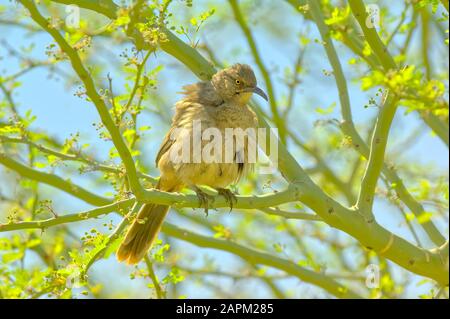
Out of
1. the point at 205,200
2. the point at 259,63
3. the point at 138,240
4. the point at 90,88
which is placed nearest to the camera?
the point at 90,88

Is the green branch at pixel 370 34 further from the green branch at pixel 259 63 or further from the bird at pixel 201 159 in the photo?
the green branch at pixel 259 63

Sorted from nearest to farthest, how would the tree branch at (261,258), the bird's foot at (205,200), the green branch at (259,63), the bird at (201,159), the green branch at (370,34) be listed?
the green branch at (370,34)
the bird's foot at (205,200)
the bird at (201,159)
the tree branch at (261,258)
the green branch at (259,63)

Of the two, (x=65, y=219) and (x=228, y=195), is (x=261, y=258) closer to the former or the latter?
(x=228, y=195)

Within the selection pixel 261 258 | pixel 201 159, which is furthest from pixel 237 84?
pixel 261 258

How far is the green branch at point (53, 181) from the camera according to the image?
5395mm

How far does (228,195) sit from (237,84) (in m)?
1.29

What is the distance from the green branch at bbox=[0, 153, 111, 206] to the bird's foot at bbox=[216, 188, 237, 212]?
37.5 inches

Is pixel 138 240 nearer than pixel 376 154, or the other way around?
pixel 376 154

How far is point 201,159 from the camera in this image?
5.65 m

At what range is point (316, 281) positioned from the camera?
607 cm

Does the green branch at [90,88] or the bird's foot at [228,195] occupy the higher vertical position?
the bird's foot at [228,195]

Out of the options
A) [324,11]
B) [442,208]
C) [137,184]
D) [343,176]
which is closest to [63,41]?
[137,184]

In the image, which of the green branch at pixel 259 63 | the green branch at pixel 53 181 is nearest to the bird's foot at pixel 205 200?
the green branch at pixel 53 181

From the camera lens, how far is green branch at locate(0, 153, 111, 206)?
539 centimetres
